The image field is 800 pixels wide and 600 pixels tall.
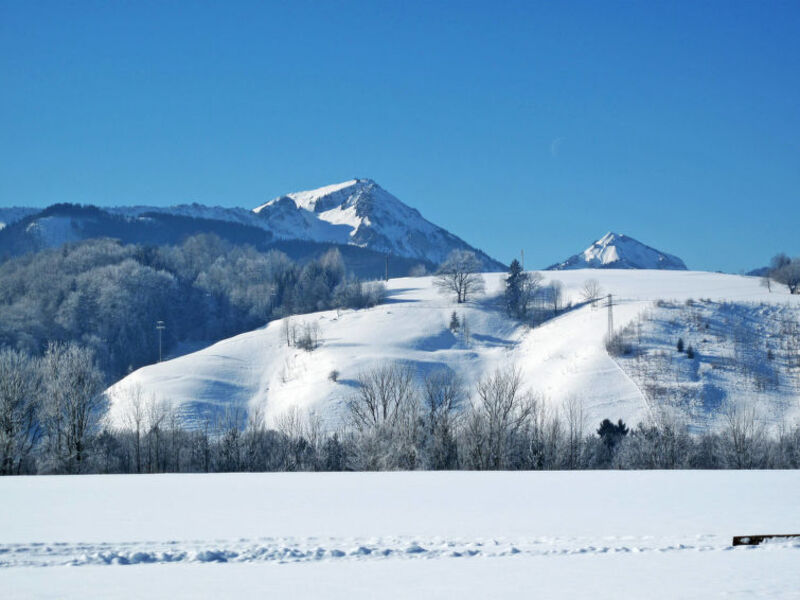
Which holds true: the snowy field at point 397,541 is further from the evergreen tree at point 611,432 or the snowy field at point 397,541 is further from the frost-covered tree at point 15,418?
the evergreen tree at point 611,432

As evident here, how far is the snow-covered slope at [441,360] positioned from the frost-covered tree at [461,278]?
314cm

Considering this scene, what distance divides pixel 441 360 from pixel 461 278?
3995cm

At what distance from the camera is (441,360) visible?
99625 mm

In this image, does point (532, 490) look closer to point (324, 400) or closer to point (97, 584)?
point (97, 584)

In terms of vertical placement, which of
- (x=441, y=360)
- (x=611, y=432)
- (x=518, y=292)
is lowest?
(x=611, y=432)

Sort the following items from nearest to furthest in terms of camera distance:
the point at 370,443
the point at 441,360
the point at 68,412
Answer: the point at 370,443
the point at 68,412
the point at 441,360

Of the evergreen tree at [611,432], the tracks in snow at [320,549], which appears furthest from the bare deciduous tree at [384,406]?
the tracks in snow at [320,549]

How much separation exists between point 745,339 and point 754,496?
72524mm

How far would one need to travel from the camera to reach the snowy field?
1366 cm

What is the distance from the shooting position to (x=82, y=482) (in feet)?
102

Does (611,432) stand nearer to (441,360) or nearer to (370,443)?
(370,443)

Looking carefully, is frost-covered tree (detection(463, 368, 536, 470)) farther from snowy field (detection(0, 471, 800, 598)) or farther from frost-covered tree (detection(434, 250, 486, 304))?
frost-covered tree (detection(434, 250, 486, 304))

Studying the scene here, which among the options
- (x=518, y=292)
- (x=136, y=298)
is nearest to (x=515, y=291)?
(x=518, y=292)

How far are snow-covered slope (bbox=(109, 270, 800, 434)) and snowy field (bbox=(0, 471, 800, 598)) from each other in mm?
49120
